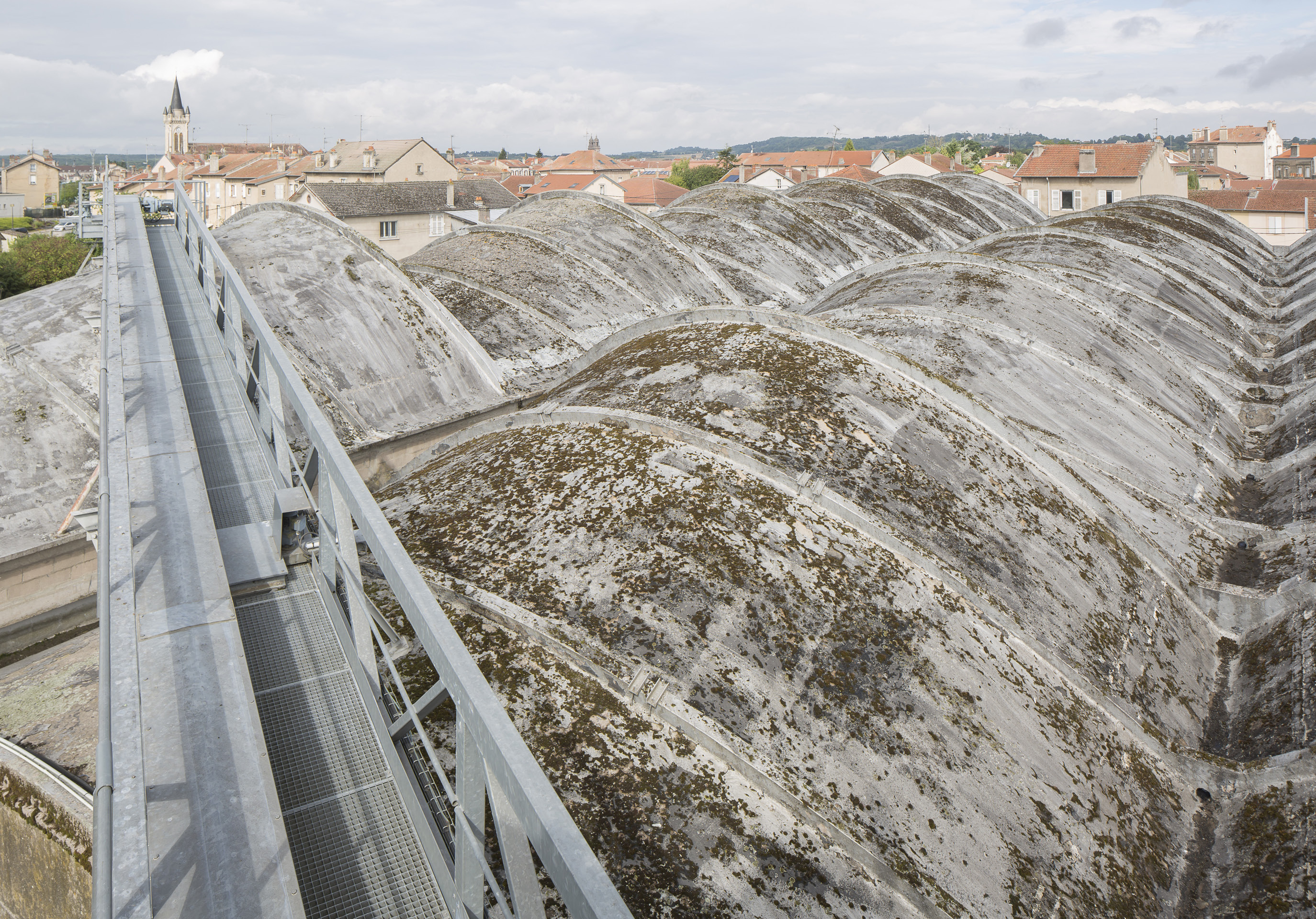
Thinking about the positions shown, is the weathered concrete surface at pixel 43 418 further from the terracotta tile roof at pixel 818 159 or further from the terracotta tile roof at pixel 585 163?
the terracotta tile roof at pixel 585 163

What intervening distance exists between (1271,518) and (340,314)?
44.4 feet

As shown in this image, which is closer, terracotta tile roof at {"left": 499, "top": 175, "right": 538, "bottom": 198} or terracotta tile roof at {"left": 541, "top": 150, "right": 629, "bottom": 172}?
terracotta tile roof at {"left": 499, "top": 175, "right": 538, "bottom": 198}

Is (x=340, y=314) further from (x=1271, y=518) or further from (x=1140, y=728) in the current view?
(x=1271, y=518)

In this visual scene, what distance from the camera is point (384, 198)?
5078cm

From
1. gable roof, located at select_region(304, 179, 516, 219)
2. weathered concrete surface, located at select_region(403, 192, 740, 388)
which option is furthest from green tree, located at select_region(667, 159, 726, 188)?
weathered concrete surface, located at select_region(403, 192, 740, 388)

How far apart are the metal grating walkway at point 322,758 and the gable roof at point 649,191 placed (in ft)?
232

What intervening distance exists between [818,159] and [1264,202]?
191ft

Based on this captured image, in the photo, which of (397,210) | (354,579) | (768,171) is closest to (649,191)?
(768,171)

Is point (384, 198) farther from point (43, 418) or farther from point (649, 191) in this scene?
point (43, 418)

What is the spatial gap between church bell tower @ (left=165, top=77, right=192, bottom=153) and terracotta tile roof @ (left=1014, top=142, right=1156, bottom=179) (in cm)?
11147

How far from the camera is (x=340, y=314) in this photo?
46.5 feet

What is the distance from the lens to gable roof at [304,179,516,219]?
159 feet

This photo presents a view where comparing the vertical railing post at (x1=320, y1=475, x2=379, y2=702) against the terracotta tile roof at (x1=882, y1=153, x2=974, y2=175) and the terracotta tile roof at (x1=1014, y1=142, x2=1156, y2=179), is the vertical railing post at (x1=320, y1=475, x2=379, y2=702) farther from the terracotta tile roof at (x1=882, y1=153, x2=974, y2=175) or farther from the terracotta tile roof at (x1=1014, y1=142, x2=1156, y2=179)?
the terracotta tile roof at (x1=882, y1=153, x2=974, y2=175)

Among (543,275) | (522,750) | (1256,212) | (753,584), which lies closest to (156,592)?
(522,750)
